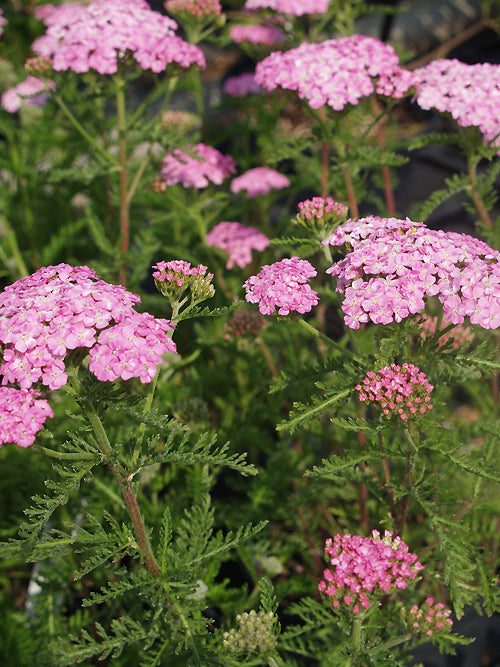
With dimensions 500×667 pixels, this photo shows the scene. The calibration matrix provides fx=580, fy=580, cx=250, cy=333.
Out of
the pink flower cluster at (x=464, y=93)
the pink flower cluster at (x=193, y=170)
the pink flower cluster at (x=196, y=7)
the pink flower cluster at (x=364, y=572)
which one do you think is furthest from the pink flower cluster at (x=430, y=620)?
the pink flower cluster at (x=196, y=7)

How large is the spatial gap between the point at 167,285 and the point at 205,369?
4.48ft

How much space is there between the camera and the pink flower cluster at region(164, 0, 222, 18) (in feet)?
9.43

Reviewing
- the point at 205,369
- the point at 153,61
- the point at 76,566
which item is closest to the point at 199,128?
the point at 153,61

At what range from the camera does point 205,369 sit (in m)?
2.90

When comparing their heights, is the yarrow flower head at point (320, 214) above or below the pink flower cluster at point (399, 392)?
above

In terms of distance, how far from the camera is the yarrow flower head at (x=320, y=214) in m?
1.82

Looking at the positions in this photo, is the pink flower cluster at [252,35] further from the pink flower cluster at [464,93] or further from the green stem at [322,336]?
the green stem at [322,336]

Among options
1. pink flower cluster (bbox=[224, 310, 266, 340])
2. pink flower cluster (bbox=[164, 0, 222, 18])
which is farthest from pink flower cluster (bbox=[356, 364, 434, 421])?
pink flower cluster (bbox=[164, 0, 222, 18])

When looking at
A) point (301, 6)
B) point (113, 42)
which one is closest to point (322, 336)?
point (113, 42)

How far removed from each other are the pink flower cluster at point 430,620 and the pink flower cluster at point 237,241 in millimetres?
1631

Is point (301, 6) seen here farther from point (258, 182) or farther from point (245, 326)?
point (245, 326)

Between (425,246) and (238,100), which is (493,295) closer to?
(425,246)

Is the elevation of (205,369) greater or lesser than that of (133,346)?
lesser

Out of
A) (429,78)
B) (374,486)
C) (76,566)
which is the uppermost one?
(429,78)
